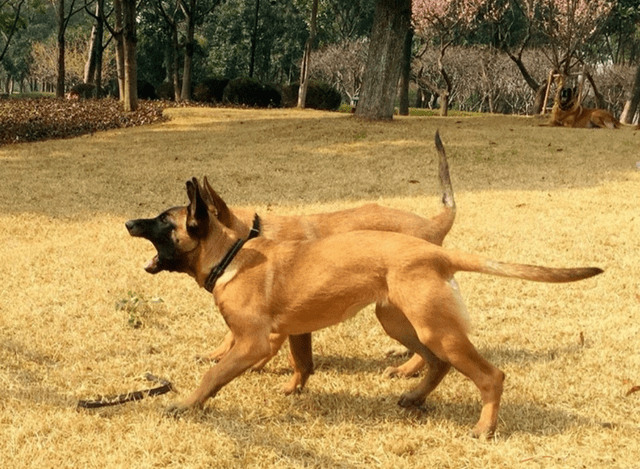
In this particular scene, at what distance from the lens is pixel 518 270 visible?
14.2 ft

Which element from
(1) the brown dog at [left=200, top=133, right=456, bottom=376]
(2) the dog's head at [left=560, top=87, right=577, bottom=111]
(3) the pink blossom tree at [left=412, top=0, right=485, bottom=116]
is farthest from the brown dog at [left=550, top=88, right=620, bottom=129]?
(3) the pink blossom tree at [left=412, top=0, right=485, bottom=116]

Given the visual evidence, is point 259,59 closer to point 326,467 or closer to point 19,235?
point 19,235

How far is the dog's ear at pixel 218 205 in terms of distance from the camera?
5113mm

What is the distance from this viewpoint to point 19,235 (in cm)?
1013

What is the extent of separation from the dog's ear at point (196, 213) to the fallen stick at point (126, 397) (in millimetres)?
1274

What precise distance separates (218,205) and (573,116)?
19.0 meters

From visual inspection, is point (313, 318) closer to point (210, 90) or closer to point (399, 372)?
point (399, 372)

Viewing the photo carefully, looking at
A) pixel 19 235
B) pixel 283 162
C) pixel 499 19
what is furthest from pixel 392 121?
pixel 499 19

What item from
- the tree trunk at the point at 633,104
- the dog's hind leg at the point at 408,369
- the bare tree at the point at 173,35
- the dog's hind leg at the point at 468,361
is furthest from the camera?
the bare tree at the point at 173,35

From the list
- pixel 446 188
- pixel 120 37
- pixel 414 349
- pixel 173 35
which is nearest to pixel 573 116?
pixel 446 188

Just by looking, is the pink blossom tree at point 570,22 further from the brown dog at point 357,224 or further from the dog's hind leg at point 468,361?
the dog's hind leg at point 468,361

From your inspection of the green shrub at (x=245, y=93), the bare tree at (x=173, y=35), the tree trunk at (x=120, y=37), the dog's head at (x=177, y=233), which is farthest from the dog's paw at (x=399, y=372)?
the bare tree at (x=173, y=35)

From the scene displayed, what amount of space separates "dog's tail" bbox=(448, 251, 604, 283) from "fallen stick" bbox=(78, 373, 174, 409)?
2419 millimetres

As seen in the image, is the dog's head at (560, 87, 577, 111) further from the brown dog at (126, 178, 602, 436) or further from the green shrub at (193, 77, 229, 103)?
the green shrub at (193, 77, 229, 103)
